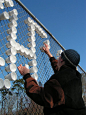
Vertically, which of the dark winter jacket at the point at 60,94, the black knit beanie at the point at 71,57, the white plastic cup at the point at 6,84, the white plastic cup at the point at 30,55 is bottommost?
the dark winter jacket at the point at 60,94

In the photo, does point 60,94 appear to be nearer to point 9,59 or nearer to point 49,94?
point 49,94

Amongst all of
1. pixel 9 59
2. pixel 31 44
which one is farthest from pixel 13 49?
pixel 31 44

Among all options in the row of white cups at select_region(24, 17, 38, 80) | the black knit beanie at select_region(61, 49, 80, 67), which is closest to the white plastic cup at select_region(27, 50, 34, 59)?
the row of white cups at select_region(24, 17, 38, 80)

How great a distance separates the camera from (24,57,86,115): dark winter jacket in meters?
0.65

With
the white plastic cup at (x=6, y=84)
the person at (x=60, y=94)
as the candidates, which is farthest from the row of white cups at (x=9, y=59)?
the person at (x=60, y=94)

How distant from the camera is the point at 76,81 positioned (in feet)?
2.38

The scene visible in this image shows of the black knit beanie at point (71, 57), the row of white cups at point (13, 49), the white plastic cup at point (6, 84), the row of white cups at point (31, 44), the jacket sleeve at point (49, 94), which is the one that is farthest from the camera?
the row of white cups at point (31, 44)

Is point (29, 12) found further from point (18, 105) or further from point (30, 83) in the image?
point (30, 83)

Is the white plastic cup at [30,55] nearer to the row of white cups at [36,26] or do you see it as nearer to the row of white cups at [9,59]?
the row of white cups at [9,59]

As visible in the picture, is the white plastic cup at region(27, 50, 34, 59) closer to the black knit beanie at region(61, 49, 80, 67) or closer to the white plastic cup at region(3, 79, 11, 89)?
the white plastic cup at region(3, 79, 11, 89)

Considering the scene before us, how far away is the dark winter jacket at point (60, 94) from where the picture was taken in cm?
65

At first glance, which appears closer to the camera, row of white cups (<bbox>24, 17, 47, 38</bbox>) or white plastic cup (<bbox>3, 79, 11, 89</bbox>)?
white plastic cup (<bbox>3, 79, 11, 89</bbox>)

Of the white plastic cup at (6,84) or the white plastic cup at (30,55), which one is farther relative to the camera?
the white plastic cup at (30,55)

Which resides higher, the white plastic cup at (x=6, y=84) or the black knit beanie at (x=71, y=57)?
the black knit beanie at (x=71, y=57)
